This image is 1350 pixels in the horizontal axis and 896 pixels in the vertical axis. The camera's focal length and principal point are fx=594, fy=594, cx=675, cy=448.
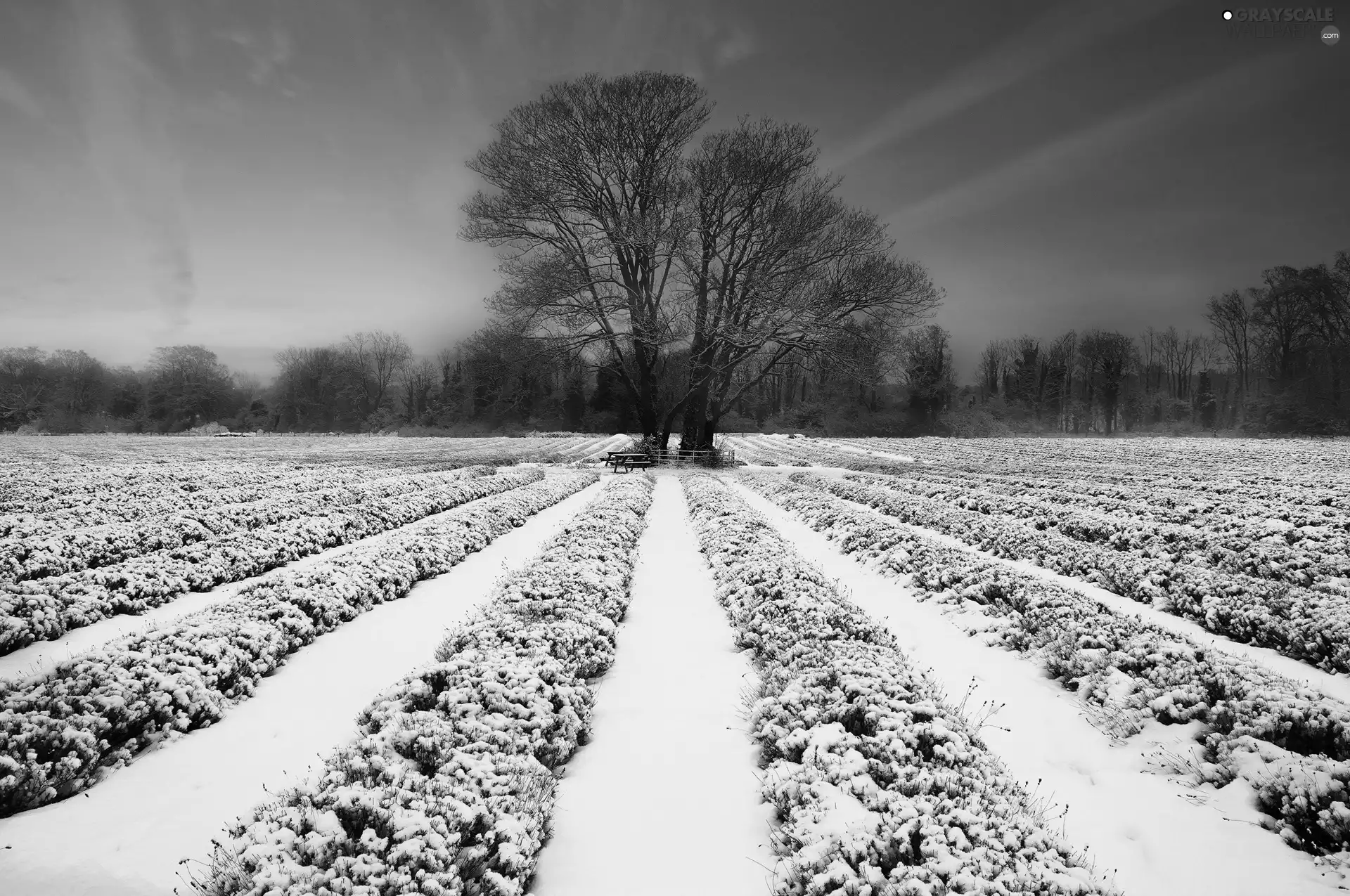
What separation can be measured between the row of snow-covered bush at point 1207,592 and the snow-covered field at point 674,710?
0.05 m

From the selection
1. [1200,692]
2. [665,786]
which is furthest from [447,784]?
[1200,692]

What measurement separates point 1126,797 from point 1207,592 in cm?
523

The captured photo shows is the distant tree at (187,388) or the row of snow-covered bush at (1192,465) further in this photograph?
the distant tree at (187,388)

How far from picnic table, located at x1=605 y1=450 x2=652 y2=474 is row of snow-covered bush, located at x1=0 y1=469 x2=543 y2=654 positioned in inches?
578

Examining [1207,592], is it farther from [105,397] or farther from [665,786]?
[105,397]

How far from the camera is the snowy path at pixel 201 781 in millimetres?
3232

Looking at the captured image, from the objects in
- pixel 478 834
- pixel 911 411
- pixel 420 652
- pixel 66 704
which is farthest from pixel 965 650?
pixel 911 411

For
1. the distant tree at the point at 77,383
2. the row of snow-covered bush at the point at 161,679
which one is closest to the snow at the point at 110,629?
the row of snow-covered bush at the point at 161,679

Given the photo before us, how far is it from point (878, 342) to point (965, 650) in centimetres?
2465

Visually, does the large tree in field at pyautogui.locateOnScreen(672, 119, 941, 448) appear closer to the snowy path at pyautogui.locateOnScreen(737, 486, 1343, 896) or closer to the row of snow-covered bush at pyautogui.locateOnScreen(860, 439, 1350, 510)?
the row of snow-covered bush at pyautogui.locateOnScreen(860, 439, 1350, 510)

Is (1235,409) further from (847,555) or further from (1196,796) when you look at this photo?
(1196,796)

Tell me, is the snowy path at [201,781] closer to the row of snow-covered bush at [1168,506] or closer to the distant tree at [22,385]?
the row of snow-covered bush at [1168,506]

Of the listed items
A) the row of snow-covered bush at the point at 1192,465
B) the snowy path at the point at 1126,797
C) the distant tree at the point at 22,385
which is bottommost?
the snowy path at the point at 1126,797

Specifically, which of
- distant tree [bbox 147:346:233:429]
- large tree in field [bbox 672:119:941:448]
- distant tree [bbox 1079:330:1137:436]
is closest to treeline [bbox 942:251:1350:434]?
distant tree [bbox 1079:330:1137:436]
